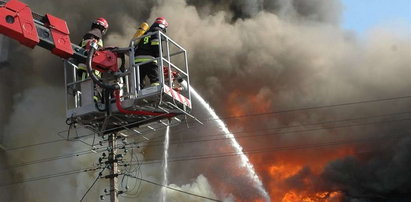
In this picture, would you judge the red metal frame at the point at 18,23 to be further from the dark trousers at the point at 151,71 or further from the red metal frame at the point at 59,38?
the dark trousers at the point at 151,71

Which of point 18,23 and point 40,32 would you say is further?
point 40,32

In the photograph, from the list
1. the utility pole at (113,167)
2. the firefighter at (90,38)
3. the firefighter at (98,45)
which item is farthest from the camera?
the utility pole at (113,167)

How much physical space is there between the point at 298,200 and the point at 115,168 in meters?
13.8

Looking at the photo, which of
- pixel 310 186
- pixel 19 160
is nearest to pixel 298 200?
pixel 310 186

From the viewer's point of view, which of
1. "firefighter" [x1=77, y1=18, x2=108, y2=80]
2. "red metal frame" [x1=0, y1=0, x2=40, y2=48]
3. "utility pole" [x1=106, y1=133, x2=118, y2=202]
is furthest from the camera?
"utility pole" [x1=106, y1=133, x2=118, y2=202]

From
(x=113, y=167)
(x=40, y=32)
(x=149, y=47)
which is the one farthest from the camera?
(x=113, y=167)

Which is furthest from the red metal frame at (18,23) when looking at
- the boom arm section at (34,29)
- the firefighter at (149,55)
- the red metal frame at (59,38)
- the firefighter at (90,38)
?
the firefighter at (149,55)

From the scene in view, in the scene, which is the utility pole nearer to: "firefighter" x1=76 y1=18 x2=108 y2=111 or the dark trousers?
"firefighter" x1=76 y1=18 x2=108 y2=111

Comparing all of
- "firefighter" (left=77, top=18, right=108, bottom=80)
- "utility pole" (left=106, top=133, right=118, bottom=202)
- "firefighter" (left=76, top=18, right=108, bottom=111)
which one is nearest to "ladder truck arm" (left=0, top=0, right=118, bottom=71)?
"firefighter" (left=76, top=18, right=108, bottom=111)

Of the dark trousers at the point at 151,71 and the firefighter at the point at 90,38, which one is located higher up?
the firefighter at the point at 90,38

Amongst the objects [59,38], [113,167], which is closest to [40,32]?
[59,38]

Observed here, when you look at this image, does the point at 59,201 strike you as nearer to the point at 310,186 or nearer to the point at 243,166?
the point at 243,166

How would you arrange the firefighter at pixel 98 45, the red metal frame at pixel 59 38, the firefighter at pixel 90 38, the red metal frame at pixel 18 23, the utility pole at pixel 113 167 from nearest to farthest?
the red metal frame at pixel 18 23, the red metal frame at pixel 59 38, the firefighter at pixel 98 45, the firefighter at pixel 90 38, the utility pole at pixel 113 167

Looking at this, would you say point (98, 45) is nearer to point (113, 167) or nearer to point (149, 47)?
point (149, 47)
